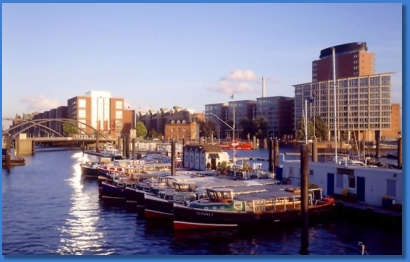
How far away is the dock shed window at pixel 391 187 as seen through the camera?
1172 cm

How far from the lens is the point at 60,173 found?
1065 inches

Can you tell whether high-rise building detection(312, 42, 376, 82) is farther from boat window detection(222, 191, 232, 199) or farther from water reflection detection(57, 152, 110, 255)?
boat window detection(222, 191, 232, 199)

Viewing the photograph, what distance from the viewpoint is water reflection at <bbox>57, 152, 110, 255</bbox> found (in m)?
10.1

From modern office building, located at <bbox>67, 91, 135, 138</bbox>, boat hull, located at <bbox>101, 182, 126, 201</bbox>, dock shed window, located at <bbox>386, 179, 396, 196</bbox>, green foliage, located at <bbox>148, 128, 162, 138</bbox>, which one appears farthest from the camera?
green foliage, located at <bbox>148, 128, 162, 138</bbox>

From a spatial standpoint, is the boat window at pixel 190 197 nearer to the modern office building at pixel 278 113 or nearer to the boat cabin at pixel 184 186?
the boat cabin at pixel 184 186

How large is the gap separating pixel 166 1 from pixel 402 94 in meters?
4.37

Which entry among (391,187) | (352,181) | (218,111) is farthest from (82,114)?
(218,111)

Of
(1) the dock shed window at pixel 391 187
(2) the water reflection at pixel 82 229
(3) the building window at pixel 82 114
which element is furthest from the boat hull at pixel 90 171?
(1) the dock shed window at pixel 391 187

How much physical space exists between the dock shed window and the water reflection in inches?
283

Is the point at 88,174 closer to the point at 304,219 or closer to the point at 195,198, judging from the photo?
the point at 195,198

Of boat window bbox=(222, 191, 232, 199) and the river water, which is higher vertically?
boat window bbox=(222, 191, 232, 199)

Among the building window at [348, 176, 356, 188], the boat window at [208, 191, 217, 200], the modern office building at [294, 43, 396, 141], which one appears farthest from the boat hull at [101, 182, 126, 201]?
the building window at [348, 176, 356, 188]

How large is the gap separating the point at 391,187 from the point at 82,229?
313 inches

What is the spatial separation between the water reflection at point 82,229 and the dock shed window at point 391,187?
7194 millimetres
